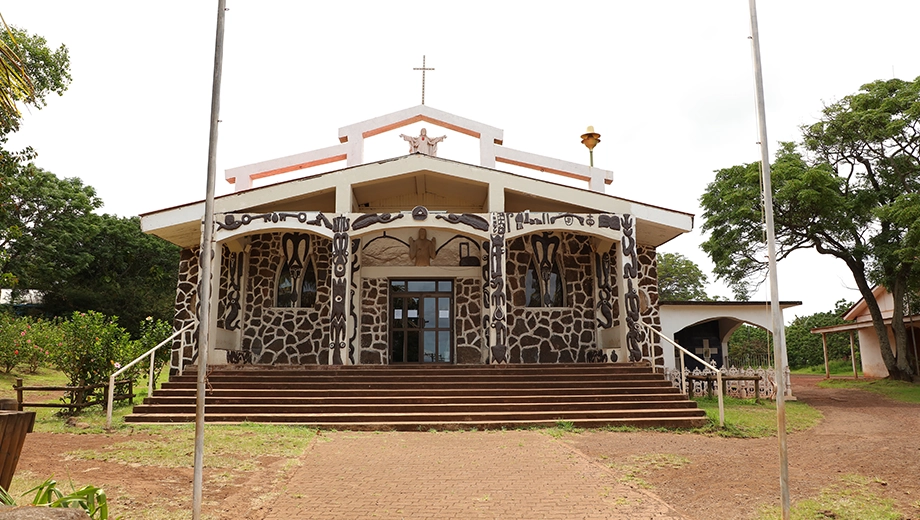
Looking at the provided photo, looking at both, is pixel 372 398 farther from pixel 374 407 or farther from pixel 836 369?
pixel 836 369

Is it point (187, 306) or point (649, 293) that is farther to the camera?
point (649, 293)

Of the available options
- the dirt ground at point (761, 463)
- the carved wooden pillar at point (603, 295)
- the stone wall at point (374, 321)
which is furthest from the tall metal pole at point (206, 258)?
the carved wooden pillar at point (603, 295)

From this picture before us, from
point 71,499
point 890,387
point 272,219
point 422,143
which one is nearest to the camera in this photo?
point 71,499

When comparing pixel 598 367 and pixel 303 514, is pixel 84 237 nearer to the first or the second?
pixel 598 367

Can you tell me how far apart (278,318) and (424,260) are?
3806 mm

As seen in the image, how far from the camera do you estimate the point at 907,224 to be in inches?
742

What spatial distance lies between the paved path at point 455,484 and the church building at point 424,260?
5924mm

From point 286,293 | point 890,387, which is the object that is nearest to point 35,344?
point 286,293

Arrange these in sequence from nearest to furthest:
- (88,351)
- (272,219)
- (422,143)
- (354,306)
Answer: (88,351), (272,219), (354,306), (422,143)

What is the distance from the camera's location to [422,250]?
54.9ft

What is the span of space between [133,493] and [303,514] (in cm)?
171

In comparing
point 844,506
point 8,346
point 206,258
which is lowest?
point 844,506

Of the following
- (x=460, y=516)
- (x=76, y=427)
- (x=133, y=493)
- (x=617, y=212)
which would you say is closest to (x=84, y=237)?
(x=76, y=427)

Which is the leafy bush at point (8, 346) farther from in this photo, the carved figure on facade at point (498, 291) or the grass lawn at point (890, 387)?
the grass lawn at point (890, 387)
